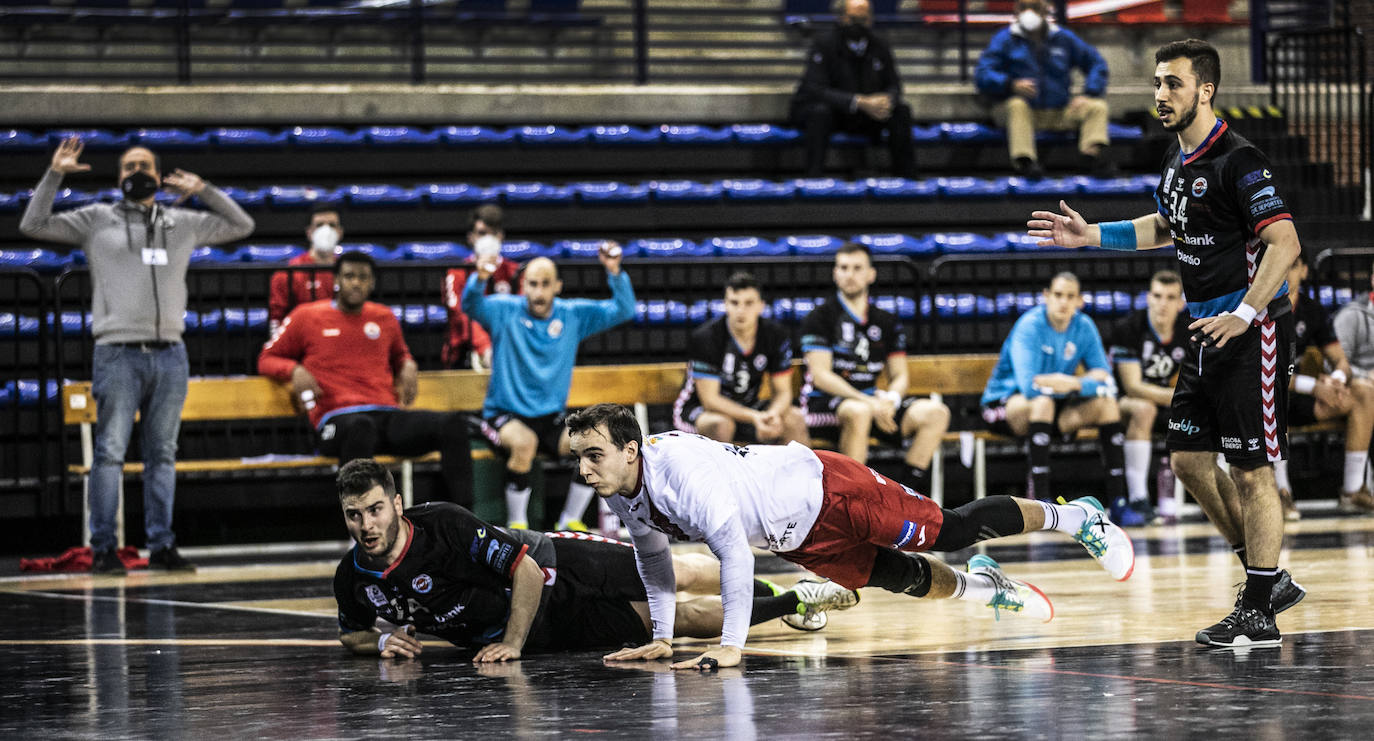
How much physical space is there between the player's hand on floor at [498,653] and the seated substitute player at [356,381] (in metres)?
3.87

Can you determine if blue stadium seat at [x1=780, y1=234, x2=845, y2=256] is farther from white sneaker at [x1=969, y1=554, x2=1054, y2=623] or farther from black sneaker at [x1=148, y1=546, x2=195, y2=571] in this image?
white sneaker at [x1=969, y1=554, x2=1054, y2=623]

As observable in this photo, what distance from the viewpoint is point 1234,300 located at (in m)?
5.62

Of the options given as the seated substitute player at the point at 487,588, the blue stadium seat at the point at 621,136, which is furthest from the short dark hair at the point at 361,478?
the blue stadium seat at the point at 621,136

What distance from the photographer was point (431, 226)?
44.5 ft

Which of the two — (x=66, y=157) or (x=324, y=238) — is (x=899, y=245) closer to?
(x=324, y=238)

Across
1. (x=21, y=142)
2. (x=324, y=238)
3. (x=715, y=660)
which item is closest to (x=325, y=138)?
(x=21, y=142)

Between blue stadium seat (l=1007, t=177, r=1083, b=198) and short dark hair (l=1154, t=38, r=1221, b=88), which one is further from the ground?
blue stadium seat (l=1007, t=177, r=1083, b=198)

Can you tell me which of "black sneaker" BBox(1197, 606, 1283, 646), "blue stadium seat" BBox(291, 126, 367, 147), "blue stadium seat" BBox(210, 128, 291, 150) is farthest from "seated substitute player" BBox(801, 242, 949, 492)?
"blue stadium seat" BBox(210, 128, 291, 150)

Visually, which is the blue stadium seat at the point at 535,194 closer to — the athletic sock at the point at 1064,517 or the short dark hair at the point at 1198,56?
the athletic sock at the point at 1064,517

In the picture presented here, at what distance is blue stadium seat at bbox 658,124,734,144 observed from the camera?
14.9 meters

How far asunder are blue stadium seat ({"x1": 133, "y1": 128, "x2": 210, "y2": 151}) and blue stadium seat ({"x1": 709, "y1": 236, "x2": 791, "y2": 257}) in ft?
14.0

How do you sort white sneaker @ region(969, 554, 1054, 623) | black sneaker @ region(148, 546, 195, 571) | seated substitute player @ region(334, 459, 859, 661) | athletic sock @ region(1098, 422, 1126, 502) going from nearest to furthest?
seated substitute player @ region(334, 459, 859, 661), white sneaker @ region(969, 554, 1054, 623), black sneaker @ region(148, 546, 195, 571), athletic sock @ region(1098, 422, 1126, 502)

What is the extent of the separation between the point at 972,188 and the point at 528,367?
579cm

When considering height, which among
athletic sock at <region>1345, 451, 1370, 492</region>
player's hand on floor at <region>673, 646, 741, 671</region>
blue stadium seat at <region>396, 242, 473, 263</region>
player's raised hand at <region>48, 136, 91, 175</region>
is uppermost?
player's raised hand at <region>48, 136, 91, 175</region>
